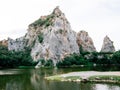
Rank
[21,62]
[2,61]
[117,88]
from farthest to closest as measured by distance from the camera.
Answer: [21,62] → [2,61] → [117,88]

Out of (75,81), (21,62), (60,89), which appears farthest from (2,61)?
(60,89)

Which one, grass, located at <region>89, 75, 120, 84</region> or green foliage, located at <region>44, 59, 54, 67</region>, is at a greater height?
green foliage, located at <region>44, 59, 54, 67</region>

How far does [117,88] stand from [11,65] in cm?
12462

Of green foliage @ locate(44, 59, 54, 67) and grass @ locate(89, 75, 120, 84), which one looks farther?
green foliage @ locate(44, 59, 54, 67)

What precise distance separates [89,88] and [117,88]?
183 inches

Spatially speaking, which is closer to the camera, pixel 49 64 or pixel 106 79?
pixel 106 79

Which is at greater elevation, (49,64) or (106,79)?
(49,64)

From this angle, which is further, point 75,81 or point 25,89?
point 75,81

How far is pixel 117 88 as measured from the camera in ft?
174

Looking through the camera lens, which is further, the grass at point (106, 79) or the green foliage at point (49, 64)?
the green foliage at point (49, 64)

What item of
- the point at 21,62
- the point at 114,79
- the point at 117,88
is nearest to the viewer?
the point at 117,88

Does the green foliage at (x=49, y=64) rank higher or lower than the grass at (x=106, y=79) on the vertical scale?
higher

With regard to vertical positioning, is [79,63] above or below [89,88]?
above

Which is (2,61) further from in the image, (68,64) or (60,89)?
(60,89)
